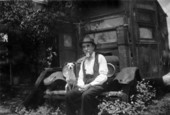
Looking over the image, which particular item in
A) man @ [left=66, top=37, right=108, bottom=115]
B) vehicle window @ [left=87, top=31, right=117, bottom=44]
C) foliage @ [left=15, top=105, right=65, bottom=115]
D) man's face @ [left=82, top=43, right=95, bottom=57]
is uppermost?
vehicle window @ [left=87, top=31, right=117, bottom=44]

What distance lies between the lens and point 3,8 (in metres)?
4.98

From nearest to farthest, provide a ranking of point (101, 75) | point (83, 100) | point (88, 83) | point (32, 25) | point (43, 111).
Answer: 1. point (83, 100)
2. point (101, 75)
3. point (88, 83)
4. point (43, 111)
5. point (32, 25)

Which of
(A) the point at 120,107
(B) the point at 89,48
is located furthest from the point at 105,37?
(A) the point at 120,107

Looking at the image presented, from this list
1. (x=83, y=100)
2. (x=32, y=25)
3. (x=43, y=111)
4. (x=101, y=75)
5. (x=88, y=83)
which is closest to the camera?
(x=83, y=100)

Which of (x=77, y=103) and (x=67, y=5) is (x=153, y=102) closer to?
(x=77, y=103)

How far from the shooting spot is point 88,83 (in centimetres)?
366

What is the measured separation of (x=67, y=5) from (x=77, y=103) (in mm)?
2773

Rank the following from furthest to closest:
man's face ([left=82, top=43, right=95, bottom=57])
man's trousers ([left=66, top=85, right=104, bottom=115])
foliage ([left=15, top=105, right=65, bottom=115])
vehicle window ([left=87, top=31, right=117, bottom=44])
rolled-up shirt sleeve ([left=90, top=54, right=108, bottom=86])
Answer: vehicle window ([left=87, top=31, right=117, bottom=44])
foliage ([left=15, top=105, right=65, bottom=115])
man's face ([left=82, top=43, right=95, bottom=57])
rolled-up shirt sleeve ([left=90, top=54, right=108, bottom=86])
man's trousers ([left=66, top=85, right=104, bottom=115])

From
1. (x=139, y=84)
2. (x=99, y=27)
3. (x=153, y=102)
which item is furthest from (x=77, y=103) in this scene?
(x=99, y=27)

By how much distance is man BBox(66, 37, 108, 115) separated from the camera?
3359 mm

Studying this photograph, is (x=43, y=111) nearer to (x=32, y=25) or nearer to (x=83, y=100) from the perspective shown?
(x=83, y=100)

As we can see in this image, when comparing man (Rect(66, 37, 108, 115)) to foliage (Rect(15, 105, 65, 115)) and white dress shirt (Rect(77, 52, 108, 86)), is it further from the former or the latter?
foliage (Rect(15, 105, 65, 115))

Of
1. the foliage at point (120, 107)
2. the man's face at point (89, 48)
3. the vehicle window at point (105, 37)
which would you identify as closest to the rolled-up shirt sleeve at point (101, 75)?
the man's face at point (89, 48)

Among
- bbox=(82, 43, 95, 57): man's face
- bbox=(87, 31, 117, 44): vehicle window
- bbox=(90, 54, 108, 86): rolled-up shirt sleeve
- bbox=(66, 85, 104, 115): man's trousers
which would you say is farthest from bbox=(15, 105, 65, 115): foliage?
bbox=(87, 31, 117, 44): vehicle window
